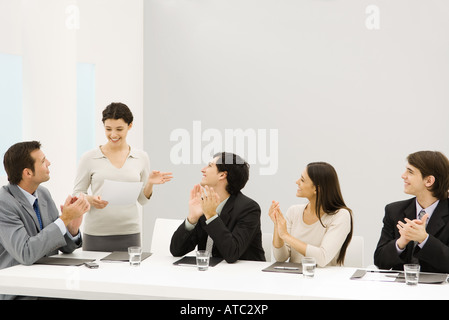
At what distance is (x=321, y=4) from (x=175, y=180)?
222 cm

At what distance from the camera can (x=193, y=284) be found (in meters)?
2.40

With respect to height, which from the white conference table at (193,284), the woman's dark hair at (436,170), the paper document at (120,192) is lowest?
the white conference table at (193,284)

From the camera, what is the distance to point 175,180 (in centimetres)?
577

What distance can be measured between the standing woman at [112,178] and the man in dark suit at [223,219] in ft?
1.44

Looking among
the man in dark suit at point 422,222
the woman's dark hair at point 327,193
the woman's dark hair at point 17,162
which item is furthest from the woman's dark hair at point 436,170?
the woman's dark hair at point 17,162

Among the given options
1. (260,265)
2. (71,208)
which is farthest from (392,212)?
(71,208)

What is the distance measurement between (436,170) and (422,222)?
309mm

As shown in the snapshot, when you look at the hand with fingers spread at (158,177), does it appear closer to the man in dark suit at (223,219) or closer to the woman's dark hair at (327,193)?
the man in dark suit at (223,219)

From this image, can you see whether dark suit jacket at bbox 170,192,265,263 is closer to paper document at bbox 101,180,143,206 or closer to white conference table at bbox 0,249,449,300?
white conference table at bbox 0,249,449,300

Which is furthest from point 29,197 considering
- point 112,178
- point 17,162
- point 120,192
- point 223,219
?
point 223,219

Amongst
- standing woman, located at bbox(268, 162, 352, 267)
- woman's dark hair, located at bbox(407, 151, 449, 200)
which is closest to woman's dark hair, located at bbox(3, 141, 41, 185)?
standing woman, located at bbox(268, 162, 352, 267)

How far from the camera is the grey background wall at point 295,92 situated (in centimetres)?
495

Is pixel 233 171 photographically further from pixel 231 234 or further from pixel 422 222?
pixel 422 222

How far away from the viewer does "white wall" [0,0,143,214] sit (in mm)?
4141
